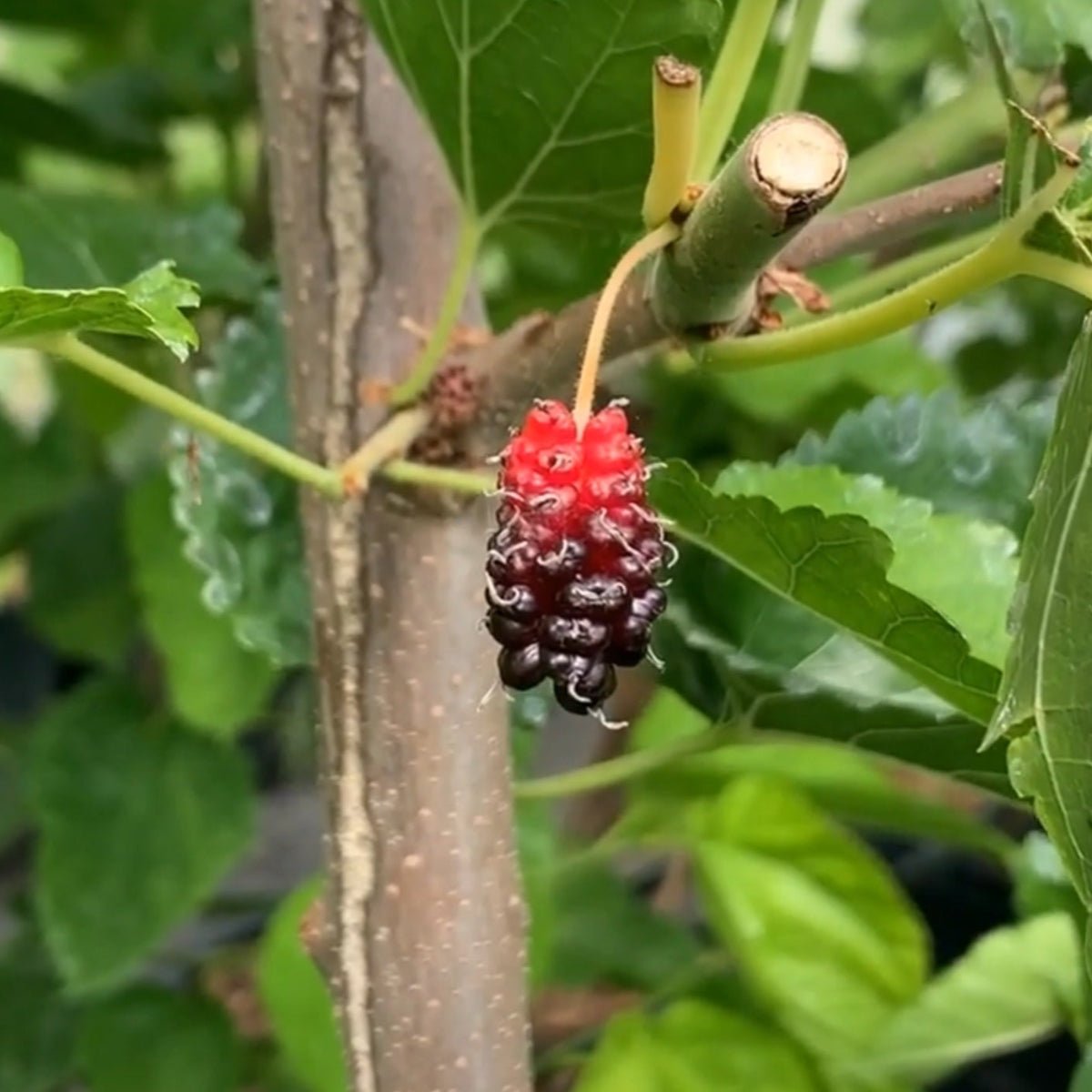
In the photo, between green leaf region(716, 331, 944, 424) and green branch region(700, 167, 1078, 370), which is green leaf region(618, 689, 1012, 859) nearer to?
green leaf region(716, 331, 944, 424)

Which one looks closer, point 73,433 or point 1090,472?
point 1090,472

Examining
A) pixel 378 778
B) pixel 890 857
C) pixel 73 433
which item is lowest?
pixel 890 857

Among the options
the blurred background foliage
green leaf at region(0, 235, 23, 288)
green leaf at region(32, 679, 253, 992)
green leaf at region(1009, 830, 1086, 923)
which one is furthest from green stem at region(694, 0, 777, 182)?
green leaf at region(32, 679, 253, 992)

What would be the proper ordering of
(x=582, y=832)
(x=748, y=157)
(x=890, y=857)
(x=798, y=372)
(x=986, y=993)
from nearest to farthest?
1. (x=748, y=157)
2. (x=986, y=993)
3. (x=798, y=372)
4. (x=582, y=832)
5. (x=890, y=857)

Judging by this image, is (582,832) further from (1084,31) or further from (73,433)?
(1084,31)

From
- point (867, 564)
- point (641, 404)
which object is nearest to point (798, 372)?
point (641, 404)

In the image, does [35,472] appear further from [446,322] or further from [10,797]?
[446,322]
